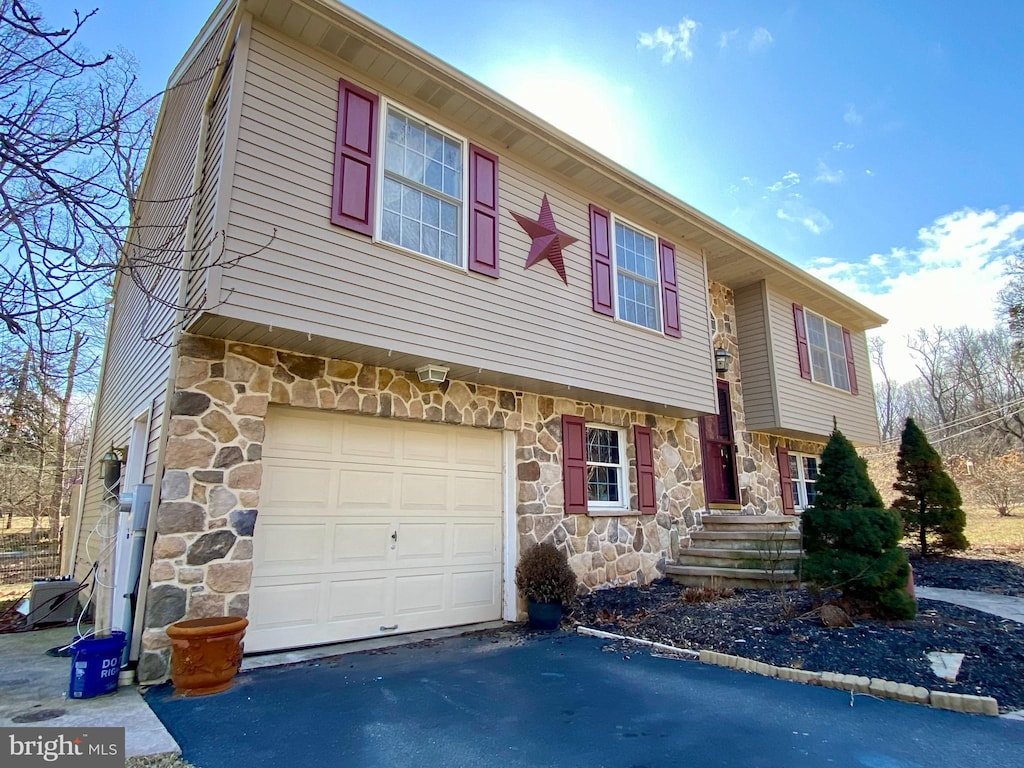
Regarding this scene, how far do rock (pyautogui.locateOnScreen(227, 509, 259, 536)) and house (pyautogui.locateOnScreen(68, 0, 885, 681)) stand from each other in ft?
0.06

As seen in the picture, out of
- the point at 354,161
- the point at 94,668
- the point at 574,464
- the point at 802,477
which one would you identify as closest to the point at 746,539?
the point at 574,464

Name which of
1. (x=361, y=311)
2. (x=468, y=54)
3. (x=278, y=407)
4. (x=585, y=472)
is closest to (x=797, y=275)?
(x=585, y=472)

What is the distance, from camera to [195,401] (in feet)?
15.1

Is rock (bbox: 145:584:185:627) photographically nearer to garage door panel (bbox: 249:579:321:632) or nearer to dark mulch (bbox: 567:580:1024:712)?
garage door panel (bbox: 249:579:321:632)

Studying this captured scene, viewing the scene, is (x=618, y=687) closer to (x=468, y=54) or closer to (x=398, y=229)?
(x=398, y=229)

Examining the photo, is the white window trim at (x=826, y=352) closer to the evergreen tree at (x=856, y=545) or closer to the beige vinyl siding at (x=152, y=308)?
the evergreen tree at (x=856, y=545)

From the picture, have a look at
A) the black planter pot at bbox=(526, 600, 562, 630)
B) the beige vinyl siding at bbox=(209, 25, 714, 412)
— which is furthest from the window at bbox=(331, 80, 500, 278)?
the black planter pot at bbox=(526, 600, 562, 630)

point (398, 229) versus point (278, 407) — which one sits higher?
point (398, 229)

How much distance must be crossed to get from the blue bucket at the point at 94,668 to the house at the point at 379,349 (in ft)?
0.86

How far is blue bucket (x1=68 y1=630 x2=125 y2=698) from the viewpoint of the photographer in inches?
151

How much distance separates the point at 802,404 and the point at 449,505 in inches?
303

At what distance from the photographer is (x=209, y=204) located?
4.69 metres

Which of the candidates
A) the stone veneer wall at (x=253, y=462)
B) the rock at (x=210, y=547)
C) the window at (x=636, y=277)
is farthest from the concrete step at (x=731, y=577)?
the rock at (x=210, y=547)

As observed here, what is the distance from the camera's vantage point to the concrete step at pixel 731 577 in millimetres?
7062
